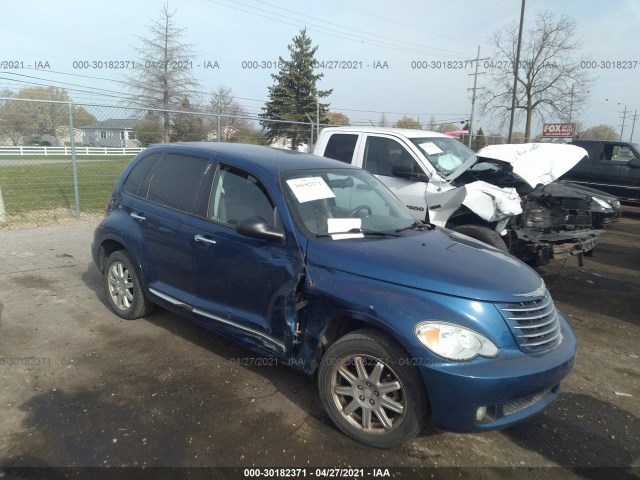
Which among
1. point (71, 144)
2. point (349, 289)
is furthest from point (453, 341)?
point (71, 144)

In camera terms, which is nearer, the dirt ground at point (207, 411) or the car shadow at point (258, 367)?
the dirt ground at point (207, 411)

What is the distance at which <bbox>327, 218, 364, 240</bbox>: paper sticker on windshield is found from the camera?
339 centimetres

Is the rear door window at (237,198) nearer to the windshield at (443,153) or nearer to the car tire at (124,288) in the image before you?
the car tire at (124,288)

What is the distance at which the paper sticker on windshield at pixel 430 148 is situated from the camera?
6.53 m

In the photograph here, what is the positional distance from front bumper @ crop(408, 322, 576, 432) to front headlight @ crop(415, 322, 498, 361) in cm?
5

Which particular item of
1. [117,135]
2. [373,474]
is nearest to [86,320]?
[373,474]

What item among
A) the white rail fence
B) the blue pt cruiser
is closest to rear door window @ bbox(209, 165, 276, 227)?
the blue pt cruiser

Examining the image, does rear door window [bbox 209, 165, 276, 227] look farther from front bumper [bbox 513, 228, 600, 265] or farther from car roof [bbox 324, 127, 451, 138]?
front bumper [bbox 513, 228, 600, 265]

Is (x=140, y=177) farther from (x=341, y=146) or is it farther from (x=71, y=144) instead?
(x=71, y=144)

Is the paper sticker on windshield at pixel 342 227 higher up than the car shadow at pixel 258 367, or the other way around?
the paper sticker on windshield at pixel 342 227

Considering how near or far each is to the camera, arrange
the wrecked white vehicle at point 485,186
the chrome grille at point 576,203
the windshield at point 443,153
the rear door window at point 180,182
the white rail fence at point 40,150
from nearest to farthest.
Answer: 1. the rear door window at point 180,182
2. the wrecked white vehicle at point 485,186
3. the windshield at point 443,153
4. the chrome grille at point 576,203
5. the white rail fence at point 40,150

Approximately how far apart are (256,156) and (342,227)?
3.50ft

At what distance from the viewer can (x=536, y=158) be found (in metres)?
6.53

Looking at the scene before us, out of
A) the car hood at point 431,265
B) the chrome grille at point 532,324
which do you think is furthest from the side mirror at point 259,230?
the chrome grille at point 532,324
